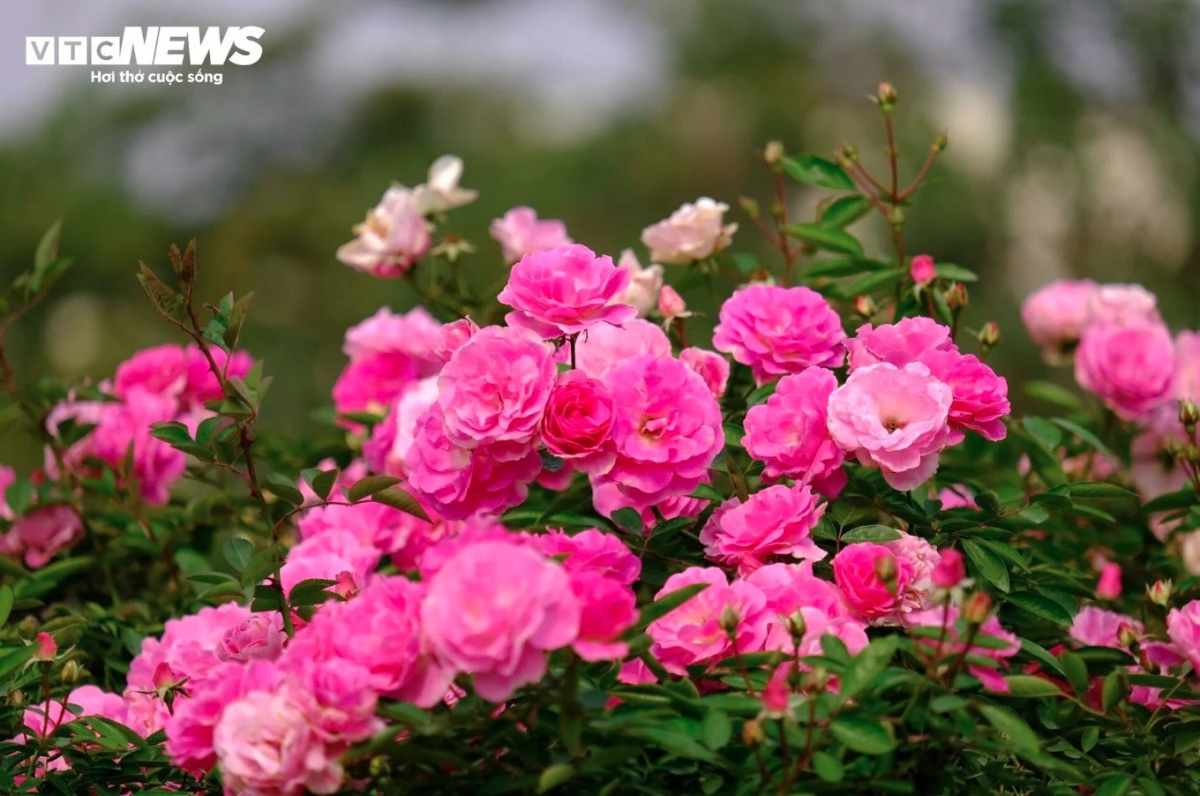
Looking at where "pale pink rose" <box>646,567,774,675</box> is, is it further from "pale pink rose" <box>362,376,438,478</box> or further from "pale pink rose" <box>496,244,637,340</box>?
"pale pink rose" <box>362,376,438,478</box>

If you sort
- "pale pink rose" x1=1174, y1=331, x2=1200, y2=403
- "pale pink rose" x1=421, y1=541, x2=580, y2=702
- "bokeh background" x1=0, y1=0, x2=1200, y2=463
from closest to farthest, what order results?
"pale pink rose" x1=421, y1=541, x2=580, y2=702, "pale pink rose" x1=1174, y1=331, x2=1200, y2=403, "bokeh background" x1=0, y1=0, x2=1200, y2=463

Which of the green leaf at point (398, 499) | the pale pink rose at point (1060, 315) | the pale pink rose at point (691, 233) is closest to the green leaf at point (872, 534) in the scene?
the green leaf at point (398, 499)

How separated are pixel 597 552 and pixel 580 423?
99 millimetres

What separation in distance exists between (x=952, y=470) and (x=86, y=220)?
12.8 meters

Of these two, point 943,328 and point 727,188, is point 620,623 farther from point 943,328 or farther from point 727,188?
point 727,188

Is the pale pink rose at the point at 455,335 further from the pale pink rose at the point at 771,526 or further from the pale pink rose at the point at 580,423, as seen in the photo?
the pale pink rose at the point at 771,526

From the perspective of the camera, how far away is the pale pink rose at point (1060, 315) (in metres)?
1.82

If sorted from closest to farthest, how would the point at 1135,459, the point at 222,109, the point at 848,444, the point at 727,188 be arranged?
the point at 848,444 → the point at 1135,459 → the point at 727,188 → the point at 222,109

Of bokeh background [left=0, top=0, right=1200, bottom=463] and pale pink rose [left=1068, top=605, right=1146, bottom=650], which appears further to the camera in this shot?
bokeh background [left=0, top=0, right=1200, bottom=463]

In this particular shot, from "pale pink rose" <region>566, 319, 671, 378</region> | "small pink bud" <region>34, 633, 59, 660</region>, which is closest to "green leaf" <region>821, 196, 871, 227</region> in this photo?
"pale pink rose" <region>566, 319, 671, 378</region>

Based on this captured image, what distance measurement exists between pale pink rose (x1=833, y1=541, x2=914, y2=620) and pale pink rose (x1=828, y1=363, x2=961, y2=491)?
0.06 m

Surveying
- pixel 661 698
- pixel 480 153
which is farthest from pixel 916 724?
pixel 480 153

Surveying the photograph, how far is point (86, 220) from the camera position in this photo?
12.9 meters

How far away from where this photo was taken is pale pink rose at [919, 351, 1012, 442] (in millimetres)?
1061
